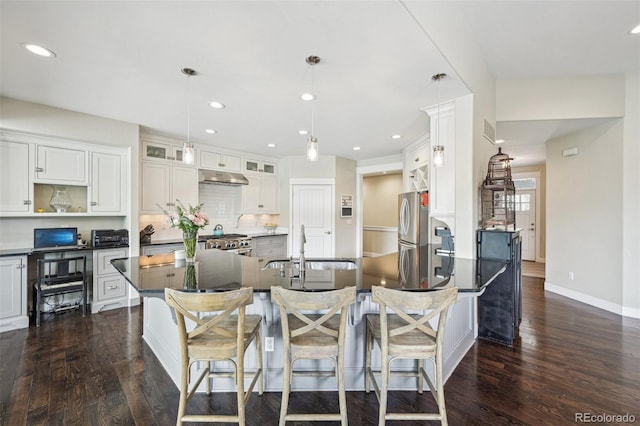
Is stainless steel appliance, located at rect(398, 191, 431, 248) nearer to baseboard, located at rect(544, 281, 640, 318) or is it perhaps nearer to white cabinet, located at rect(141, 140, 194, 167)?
baseboard, located at rect(544, 281, 640, 318)

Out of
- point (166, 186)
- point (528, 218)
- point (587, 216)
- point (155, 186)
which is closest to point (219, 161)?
point (166, 186)

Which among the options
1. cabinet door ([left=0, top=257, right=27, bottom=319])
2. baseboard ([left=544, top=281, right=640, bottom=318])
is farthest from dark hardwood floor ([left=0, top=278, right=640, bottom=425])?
baseboard ([left=544, top=281, right=640, bottom=318])

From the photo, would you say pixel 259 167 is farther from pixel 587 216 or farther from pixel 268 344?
pixel 587 216

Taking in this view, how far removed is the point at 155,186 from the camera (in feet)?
14.4

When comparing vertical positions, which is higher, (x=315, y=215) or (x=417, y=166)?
(x=417, y=166)

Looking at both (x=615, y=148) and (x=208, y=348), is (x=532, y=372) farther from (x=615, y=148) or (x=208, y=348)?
(x=615, y=148)

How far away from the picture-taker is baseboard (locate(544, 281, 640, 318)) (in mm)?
3514

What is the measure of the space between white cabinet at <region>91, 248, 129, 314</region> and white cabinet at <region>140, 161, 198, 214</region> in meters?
0.80

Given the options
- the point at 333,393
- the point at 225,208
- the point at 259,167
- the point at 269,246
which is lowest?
the point at 333,393

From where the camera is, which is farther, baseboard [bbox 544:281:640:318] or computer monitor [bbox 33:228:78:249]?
baseboard [bbox 544:281:640:318]

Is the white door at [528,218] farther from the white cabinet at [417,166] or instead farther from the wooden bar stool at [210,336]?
the wooden bar stool at [210,336]

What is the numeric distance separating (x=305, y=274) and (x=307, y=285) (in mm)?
308

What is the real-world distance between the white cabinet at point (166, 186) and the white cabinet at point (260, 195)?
109cm

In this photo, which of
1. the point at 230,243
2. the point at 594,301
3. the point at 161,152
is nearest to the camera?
the point at 594,301
